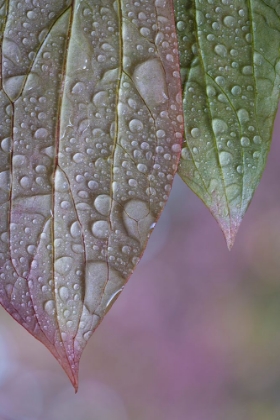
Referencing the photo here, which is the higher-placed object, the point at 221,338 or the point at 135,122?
the point at 135,122

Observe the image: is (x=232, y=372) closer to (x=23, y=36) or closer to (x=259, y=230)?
(x=259, y=230)

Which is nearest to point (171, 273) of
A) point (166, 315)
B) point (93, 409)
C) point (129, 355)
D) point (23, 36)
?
point (166, 315)

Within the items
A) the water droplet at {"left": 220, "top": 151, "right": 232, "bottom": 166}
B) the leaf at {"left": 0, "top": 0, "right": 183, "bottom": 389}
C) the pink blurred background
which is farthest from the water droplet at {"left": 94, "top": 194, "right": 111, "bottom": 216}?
the pink blurred background

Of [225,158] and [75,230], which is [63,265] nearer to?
[75,230]

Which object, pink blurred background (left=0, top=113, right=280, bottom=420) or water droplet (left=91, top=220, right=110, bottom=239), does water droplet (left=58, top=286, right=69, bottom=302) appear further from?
pink blurred background (left=0, top=113, right=280, bottom=420)

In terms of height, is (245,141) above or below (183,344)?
above

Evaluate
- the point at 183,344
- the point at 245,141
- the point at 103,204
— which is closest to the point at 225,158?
the point at 245,141
